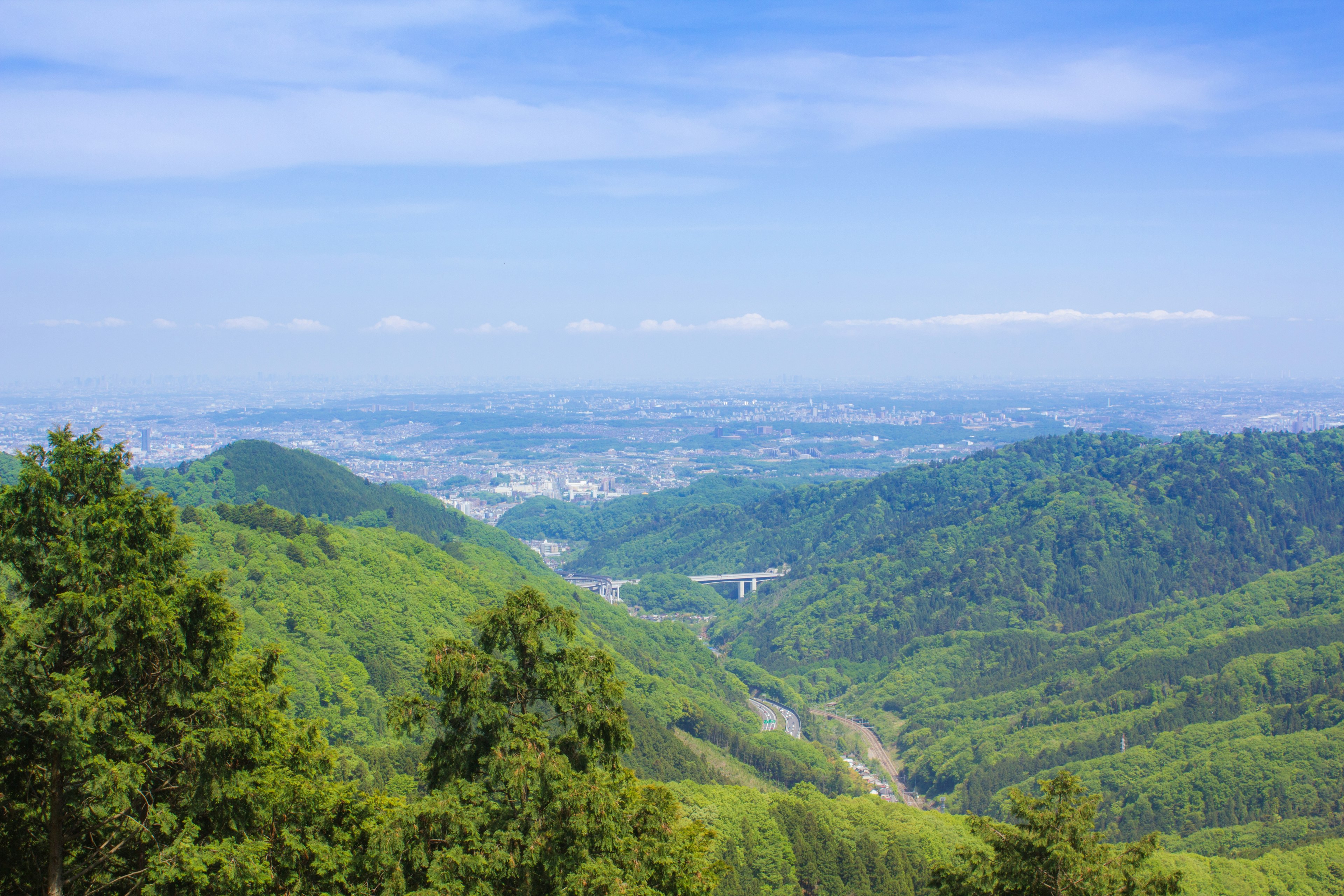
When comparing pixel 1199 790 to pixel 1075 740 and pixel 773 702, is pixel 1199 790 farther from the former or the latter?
pixel 773 702

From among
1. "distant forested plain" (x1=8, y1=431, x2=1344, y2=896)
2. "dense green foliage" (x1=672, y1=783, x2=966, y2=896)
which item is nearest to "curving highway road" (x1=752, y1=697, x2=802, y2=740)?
"distant forested plain" (x1=8, y1=431, x2=1344, y2=896)

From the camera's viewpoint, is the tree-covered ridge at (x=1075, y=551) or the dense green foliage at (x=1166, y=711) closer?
the dense green foliage at (x=1166, y=711)

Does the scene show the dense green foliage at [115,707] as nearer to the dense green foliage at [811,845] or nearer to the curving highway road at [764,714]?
the dense green foliage at [811,845]

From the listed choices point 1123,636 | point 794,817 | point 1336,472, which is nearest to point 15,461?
point 794,817

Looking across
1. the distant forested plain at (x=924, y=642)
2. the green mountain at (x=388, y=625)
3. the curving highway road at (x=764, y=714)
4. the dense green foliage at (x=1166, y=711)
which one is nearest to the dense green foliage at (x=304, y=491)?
the green mountain at (x=388, y=625)

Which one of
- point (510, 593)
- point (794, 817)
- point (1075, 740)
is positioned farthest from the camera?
point (1075, 740)

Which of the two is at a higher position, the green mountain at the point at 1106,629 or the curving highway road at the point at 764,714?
the green mountain at the point at 1106,629
